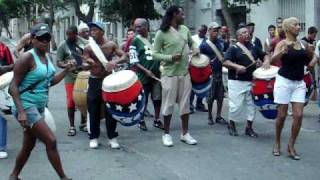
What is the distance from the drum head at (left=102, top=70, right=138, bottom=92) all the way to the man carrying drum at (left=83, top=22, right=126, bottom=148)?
29 centimetres

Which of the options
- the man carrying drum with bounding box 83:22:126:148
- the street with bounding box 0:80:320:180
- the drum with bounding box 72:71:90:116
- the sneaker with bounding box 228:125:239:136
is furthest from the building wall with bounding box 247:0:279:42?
the man carrying drum with bounding box 83:22:126:148

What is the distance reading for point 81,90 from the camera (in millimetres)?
9047

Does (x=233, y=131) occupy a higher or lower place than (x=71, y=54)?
lower

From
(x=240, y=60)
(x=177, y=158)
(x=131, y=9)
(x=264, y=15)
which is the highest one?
(x=131, y=9)

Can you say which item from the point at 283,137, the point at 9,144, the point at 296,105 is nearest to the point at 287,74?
the point at 296,105

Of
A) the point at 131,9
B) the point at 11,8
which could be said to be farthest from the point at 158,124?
the point at 11,8

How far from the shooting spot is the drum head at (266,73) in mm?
8203

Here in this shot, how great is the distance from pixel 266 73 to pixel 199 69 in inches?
50.3

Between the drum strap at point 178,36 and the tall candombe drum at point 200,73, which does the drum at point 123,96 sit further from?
the tall candombe drum at point 200,73

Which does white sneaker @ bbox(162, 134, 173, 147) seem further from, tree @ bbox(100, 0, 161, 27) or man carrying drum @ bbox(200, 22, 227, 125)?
tree @ bbox(100, 0, 161, 27)

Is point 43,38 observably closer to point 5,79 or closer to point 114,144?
point 5,79

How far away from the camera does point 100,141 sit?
8773 mm

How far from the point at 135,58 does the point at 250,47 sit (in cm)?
181

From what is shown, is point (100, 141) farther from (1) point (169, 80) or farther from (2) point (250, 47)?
(2) point (250, 47)
